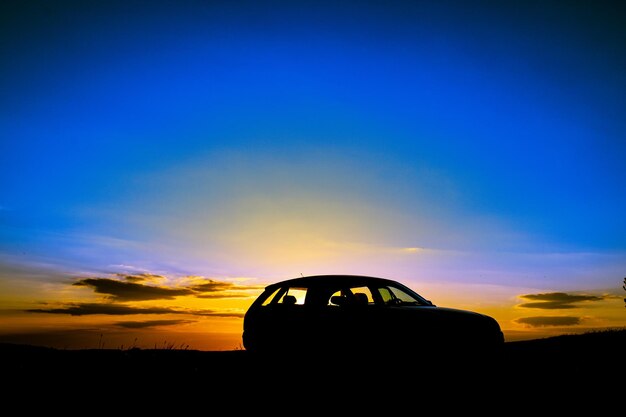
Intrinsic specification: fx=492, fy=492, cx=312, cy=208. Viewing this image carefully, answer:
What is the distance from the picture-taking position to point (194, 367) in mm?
9016

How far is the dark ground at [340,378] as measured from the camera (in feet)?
21.6

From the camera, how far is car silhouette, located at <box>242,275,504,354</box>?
760cm

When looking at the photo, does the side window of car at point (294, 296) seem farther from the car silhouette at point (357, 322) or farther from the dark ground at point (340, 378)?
the dark ground at point (340, 378)

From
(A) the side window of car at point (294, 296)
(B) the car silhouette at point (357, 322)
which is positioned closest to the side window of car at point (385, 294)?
(B) the car silhouette at point (357, 322)

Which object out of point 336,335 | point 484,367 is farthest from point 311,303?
point 484,367

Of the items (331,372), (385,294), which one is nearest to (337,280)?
(385,294)

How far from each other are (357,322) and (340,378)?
3.08 ft

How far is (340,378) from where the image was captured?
24.9 ft

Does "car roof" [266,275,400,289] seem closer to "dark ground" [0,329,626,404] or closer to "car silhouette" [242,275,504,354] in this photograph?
"car silhouette" [242,275,504,354]

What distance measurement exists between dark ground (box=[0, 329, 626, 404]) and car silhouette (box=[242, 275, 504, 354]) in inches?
8.3

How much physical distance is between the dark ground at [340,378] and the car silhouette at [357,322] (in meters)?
0.21

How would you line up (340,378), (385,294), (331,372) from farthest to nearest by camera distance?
(385,294) → (331,372) → (340,378)

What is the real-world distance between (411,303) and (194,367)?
13.6 feet

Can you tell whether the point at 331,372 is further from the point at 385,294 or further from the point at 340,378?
the point at 385,294
